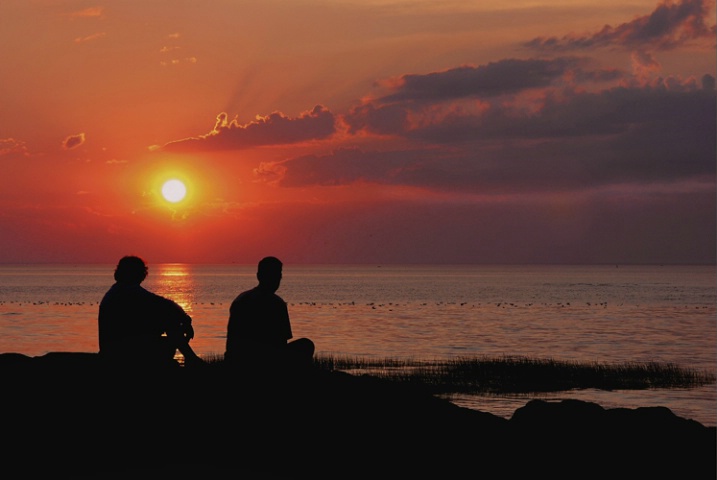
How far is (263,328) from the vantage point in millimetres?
14148

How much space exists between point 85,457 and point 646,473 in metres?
9.50

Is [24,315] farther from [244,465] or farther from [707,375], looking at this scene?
[244,465]

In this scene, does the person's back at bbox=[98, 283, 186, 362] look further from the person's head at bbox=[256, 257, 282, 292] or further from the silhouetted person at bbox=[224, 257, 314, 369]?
the person's head at bbox=[256, 257, 282, 292]

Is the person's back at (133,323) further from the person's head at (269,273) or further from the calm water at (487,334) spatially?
the calm water at (487,334)

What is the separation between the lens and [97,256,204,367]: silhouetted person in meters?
13.7

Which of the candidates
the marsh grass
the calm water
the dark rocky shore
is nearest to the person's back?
the dark rocky shore

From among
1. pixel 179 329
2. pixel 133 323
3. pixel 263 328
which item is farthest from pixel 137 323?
pixel 263 328

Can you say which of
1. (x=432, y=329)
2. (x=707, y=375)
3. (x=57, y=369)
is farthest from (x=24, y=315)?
(x=57, y=369)

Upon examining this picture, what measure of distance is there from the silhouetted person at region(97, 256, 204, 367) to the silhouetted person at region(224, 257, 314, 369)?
729mm

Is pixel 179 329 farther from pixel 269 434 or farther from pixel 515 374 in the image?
pixel 515 374

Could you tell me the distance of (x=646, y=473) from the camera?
16562 mm

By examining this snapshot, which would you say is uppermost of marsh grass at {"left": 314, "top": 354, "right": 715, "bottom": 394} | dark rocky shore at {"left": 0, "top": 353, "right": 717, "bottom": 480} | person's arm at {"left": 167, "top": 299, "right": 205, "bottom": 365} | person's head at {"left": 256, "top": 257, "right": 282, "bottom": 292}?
person's head at {"left": 256, "top": 257, "right": 282, "bottom": 292}

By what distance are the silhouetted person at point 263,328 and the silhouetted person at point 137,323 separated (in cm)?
73

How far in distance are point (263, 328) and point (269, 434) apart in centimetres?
167
